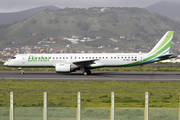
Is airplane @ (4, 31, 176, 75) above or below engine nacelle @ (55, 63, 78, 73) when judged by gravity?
above

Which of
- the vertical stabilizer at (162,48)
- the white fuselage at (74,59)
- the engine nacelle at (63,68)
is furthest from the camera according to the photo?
the vertical stabilizer at (162,48)

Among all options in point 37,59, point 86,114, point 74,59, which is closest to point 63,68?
point 74,59

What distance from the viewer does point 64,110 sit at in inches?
466

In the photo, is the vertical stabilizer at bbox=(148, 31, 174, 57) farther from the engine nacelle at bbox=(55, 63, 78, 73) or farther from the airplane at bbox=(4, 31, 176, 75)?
the engine nacelle at bbox=(55, 63, 78, 73)

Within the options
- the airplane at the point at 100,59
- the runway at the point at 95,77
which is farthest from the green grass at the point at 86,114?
the airplane at the point at 100,59

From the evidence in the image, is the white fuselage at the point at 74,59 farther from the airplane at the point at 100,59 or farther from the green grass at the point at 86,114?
the green grass at the point at 86,114

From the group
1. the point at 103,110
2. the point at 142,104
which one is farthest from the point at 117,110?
the point at 142,104

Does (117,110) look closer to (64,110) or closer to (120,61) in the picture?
(64,110)

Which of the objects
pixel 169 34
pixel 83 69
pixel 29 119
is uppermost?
pixel 169 34

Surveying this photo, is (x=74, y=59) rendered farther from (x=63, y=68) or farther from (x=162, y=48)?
(x=162, y=48)

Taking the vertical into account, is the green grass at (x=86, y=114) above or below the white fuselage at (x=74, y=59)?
below

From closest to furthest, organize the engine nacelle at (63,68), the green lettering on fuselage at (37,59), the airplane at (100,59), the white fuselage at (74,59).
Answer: the engine nacelle at (63,68), the airplane at (100,59), the white fuselage at (74,59), the green lettering on fuselage at (37,59)

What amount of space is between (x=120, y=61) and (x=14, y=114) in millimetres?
34546

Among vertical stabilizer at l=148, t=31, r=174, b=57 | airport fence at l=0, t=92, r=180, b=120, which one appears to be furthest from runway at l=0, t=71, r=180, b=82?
airport fence at l=0, t=92, r=180, b=120
